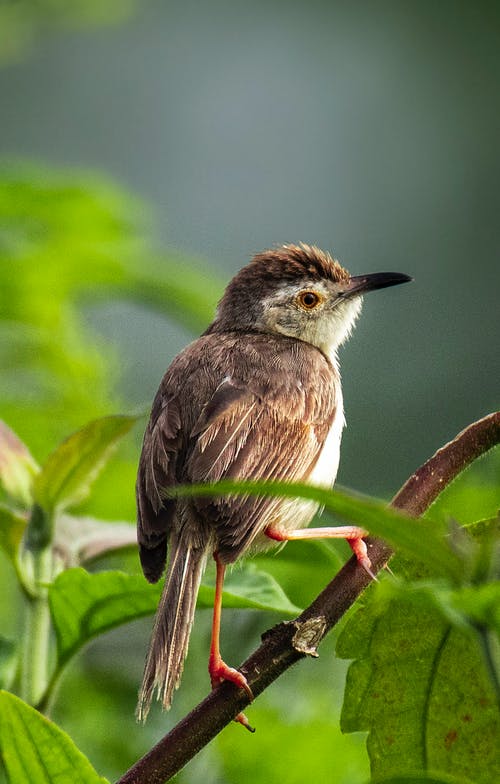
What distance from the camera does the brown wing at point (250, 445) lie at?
3.05 metres

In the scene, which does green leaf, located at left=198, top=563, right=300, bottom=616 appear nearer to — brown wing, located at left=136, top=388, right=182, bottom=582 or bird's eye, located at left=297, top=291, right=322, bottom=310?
brown wing, located at left=136, top=388, right=182, bottom=582

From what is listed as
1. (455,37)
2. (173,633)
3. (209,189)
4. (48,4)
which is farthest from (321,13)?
(173,633)

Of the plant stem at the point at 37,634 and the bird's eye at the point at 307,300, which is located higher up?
the bird's eye at the point at 307,300

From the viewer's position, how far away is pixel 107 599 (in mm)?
2318

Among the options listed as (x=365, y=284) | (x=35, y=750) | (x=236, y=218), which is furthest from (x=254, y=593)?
(x=236, y=218)

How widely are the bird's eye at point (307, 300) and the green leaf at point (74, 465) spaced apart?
2.34 m

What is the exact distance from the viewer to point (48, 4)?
490 centimetres

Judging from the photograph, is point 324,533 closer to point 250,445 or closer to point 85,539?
point 250,445

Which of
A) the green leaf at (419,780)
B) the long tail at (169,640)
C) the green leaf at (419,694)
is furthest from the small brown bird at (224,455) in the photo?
the green leaf at (419,780)

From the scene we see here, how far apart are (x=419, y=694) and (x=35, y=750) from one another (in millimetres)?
571

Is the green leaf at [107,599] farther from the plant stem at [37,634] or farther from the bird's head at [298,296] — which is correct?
the bird's head at [298,296]

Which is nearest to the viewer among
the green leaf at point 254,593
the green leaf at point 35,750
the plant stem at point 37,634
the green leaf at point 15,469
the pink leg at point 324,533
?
the green leaf at point 35,750

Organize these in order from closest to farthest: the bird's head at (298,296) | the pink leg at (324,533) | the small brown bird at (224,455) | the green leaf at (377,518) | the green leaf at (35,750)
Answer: the green leaf at (377,518), the green leaf at (35,750), the small brown bird at (224,455), the pink leg at (324,533), the bird's head at (298,296)

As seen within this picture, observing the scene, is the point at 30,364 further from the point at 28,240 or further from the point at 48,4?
the point at 48,4
